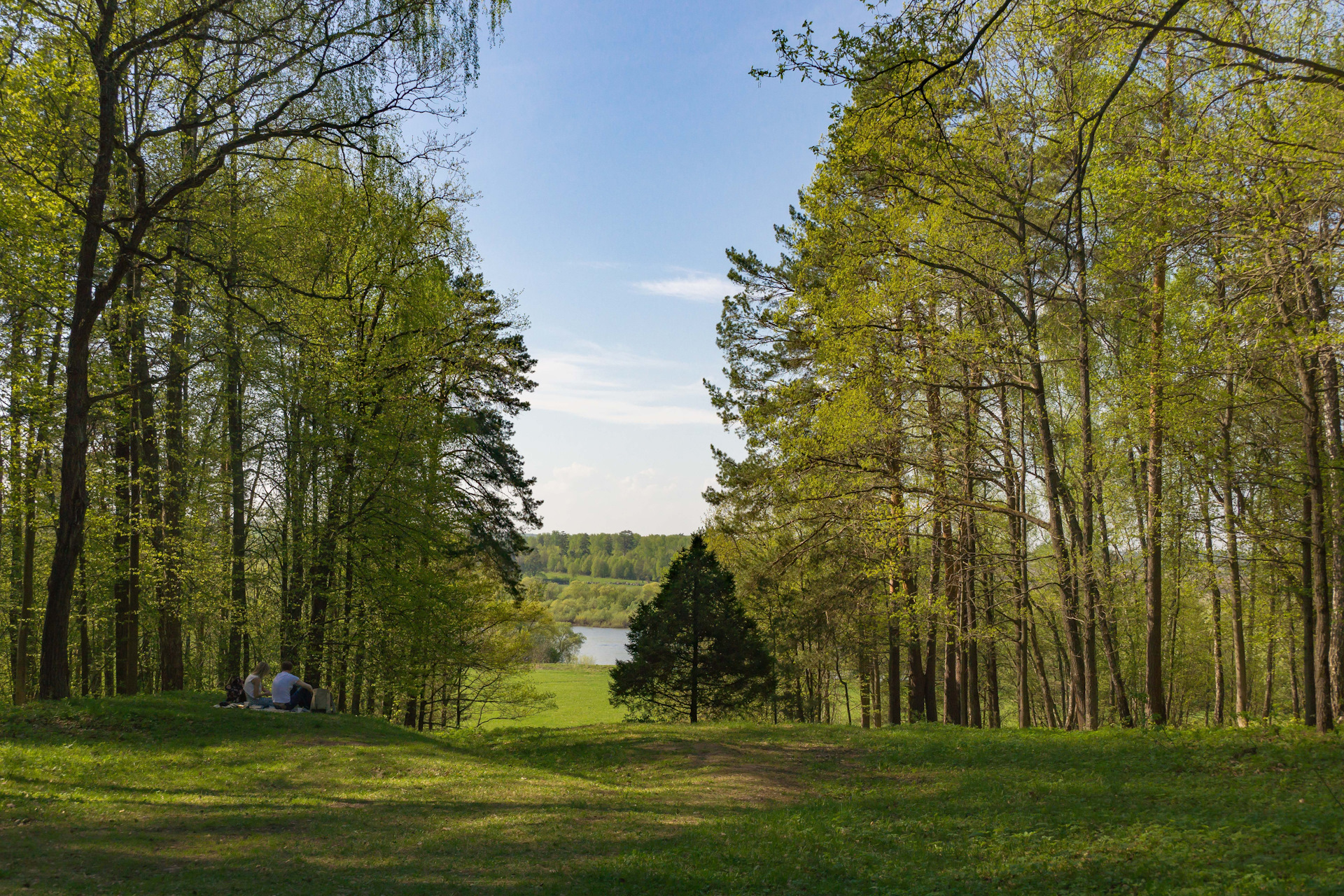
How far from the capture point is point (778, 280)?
20.3 metres

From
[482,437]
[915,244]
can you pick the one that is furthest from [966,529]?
[482,437]

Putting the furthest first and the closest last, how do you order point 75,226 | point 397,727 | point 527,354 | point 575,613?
1. point 575,613
2. point 527,354
3. point 397,727
4. point 75,226

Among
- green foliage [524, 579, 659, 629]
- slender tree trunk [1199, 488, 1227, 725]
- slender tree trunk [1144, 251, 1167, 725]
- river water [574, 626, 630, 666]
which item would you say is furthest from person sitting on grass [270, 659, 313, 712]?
green foliage [524, 579, 659, 629]

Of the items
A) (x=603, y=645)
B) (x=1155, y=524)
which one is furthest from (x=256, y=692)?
(x=603, y=645)

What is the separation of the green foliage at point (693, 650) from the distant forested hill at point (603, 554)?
11891 centimetres

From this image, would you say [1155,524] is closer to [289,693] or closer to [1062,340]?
[1062,340]

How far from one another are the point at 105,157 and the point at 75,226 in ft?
7.84

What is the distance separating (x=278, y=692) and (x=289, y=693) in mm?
181

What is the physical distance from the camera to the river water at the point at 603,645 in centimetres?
8450

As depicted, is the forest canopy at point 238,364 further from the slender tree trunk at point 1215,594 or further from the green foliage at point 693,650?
the slender tree trunk at point 1215,594

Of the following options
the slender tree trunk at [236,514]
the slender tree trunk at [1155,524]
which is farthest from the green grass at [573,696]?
the slender tree trunk at [1155,524]

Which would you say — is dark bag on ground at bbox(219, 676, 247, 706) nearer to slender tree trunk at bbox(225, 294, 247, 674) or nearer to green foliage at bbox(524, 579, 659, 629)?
slender tree trunk at bbox(225, 294, 247, 674)

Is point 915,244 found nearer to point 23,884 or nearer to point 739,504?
point 739,504

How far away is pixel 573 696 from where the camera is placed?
5325cm
